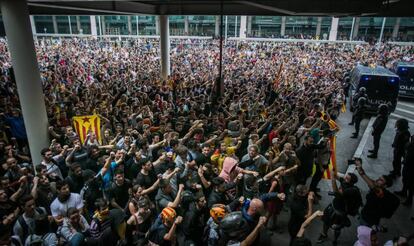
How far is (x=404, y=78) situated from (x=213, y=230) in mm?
→ 19802

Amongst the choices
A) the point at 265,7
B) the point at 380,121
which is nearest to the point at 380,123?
the point at 380,121

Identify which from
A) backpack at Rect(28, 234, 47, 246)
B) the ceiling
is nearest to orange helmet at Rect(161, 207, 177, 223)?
backpack at Rect(28, 234, 47, 246)

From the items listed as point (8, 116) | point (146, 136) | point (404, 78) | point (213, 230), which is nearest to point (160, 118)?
point (146, 136)

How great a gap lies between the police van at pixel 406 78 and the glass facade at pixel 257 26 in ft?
88.7

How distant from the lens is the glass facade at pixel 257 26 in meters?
49.7

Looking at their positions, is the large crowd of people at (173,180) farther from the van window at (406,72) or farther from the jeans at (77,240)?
the van window at (406,72)

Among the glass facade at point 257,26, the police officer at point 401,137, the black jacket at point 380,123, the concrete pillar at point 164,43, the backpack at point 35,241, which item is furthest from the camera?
the glass facade at point 257,26

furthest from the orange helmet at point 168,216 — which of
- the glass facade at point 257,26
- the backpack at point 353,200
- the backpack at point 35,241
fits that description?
the glass facade at point 257,26

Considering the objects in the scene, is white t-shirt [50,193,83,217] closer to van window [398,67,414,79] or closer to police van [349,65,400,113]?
police van [349,65,400,113]

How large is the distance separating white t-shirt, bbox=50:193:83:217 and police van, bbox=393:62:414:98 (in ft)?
67.3

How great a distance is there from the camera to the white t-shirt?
15.1 feet

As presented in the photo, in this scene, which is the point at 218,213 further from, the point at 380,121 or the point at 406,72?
the point at 406,72

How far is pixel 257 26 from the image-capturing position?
57219 mm

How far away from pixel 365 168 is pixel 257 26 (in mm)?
52444
